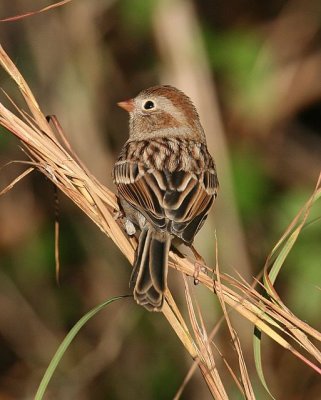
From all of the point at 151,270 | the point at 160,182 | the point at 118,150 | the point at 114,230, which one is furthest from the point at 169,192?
the point at 118,150

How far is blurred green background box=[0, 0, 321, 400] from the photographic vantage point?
550 centimetres

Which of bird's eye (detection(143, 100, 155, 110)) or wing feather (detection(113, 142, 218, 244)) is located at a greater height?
bird's eye (detection(143, 100, 155, 110))

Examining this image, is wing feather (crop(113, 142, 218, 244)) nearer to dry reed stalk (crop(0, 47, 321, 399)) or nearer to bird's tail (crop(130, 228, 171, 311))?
bird's tail (crop(130, 228, 171, 311))

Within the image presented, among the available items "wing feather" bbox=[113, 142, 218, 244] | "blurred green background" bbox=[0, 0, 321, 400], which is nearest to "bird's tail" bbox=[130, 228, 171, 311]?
"wing feather" bbox=[113, 142, 218, 244]

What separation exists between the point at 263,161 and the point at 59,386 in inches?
75.3

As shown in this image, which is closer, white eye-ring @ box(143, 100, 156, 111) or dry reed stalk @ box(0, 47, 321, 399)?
dry reed stalk @ box(0, 47, 321, 399)

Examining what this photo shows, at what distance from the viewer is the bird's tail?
9.02ft

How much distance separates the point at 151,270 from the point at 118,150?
3468 millimetres

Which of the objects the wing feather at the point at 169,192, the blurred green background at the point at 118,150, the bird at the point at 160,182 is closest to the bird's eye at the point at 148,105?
the bird at the point at 160,182

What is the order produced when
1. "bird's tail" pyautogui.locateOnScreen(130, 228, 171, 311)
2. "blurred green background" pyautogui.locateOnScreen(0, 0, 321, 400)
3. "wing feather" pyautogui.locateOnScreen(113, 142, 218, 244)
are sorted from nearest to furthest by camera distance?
"bird's tail" pyautogui.locateOnScreen(130, 228, 171, 311) → "wing feather" pyautogui.locateOnScreen(113, 142, 218, 244) → "blurred green background" pyautogui.locateOnScreen(0, 0, 321, 400)

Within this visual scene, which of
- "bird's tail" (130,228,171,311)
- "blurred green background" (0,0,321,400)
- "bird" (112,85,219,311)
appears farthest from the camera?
"blurred green background" (0,0,321,400)

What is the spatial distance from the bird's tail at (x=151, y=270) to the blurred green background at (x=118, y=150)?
208 cm

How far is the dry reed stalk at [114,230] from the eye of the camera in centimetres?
243

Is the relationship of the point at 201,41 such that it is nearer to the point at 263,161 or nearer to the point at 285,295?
the point at 263,161
